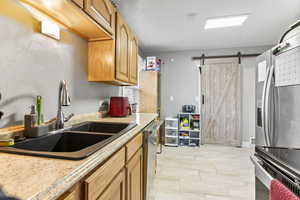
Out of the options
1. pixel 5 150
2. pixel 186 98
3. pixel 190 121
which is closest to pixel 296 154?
pixel 5 150

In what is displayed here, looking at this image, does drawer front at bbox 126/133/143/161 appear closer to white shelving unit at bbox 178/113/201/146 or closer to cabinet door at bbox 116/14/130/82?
cabinet door at bbox 116/14/130/82

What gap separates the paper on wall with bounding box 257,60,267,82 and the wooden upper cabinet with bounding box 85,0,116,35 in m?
1.66

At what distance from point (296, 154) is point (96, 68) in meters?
1.77

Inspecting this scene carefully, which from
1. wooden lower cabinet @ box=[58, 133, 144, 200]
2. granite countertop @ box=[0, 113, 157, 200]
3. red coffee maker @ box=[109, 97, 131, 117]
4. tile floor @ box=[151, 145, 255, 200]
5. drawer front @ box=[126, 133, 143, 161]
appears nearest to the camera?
granite countertop @ box=[0, 113, 157, 200]

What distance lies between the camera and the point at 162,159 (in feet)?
9.29

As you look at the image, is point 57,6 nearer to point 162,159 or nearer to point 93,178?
point 93,178

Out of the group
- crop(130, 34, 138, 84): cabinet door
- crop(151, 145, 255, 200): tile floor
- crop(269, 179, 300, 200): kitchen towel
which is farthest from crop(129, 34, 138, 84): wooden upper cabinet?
crop(269, 179, 300, 200): kitchen towel

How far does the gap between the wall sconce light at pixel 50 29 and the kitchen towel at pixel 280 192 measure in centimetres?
167

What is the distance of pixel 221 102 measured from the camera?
12.6 ft

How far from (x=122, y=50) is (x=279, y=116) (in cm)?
176

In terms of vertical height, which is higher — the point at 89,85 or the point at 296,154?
the point at 89,85

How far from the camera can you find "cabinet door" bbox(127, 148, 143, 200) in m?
1.07

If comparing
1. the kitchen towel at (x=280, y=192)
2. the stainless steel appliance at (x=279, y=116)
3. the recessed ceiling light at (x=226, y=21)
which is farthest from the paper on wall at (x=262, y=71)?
the kitchen towel at (x=280, y=192)

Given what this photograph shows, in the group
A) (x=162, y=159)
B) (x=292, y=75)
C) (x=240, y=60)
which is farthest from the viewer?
(x=240, y=60)
